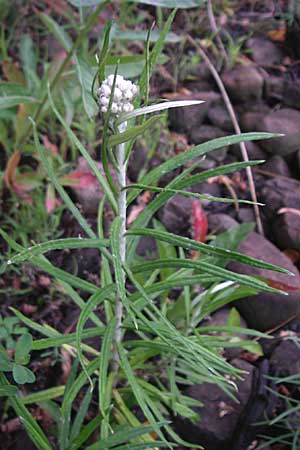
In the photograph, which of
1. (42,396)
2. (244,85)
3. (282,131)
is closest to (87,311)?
(42,396)

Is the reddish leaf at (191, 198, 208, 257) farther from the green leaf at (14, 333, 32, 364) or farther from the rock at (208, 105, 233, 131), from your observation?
the green leaf at (14, 333, 32, 364)

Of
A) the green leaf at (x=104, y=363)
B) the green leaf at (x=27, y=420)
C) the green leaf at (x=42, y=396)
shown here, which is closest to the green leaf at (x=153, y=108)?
the green leaf at (x=104, y=363)

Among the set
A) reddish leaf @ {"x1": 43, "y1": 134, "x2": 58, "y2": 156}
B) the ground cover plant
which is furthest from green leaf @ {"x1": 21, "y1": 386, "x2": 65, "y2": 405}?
reddish leaf @ {"x1": 43, "y1": 134, "x2": 58, "y2": 156}

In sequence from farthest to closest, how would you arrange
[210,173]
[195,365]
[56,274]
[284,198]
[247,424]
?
[284,198]
[247,424]
[195,365]
[56,274]
[210,173]

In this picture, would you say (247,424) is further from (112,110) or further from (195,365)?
(112,110)

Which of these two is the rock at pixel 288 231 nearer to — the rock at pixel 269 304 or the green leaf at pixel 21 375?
the rock at pixel 269 304

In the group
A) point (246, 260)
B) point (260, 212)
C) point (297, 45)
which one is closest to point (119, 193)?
point (246, 260)
